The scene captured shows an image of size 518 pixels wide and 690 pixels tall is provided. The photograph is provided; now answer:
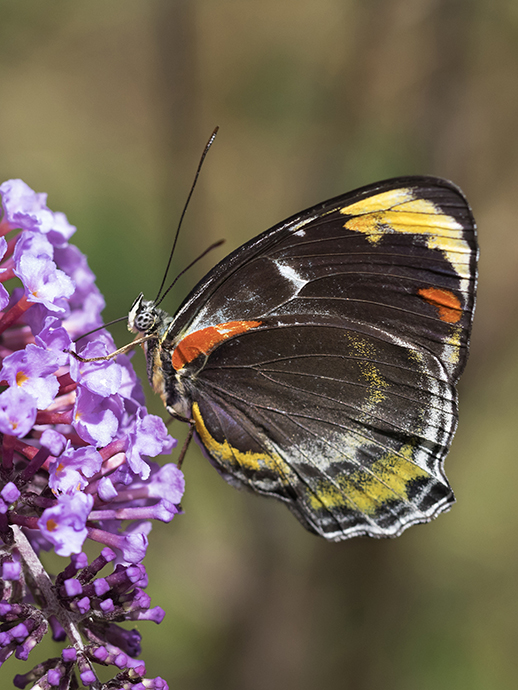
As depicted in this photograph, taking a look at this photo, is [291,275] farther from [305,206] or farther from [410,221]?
[305,206]

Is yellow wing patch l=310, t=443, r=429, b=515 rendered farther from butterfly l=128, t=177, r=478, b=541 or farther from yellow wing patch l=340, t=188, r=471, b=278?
yellow wing patch l=340, t=188, r=471, b=278

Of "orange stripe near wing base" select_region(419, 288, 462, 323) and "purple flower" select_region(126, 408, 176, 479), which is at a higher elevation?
"orange stripe near wing base" select_region(419, 288, 462, 323)

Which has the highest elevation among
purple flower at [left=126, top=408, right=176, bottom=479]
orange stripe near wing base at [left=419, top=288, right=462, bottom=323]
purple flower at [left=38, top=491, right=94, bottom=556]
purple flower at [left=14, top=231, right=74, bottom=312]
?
orange stripe near wing base at [left=419, top=288, right=462, bottom=323]

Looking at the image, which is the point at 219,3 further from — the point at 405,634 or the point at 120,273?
the point at 405,634

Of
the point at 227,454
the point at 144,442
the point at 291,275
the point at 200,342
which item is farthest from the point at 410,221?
the point at 144,442

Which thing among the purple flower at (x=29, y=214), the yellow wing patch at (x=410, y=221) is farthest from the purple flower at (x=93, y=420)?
the yellow wing patch at (x=410, y=221)

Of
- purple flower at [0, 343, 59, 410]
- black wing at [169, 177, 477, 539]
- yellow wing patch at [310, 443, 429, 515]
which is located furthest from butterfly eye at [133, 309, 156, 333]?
yellow wing patch at [310, 443, 429, 515]
